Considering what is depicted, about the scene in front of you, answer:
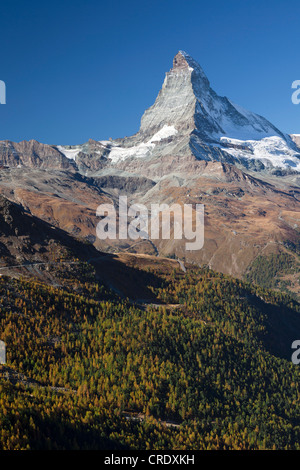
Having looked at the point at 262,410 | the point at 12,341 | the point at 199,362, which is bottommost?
the point at 262,410

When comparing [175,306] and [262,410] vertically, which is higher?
[175,306]

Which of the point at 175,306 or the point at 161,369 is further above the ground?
the point at 175,306
